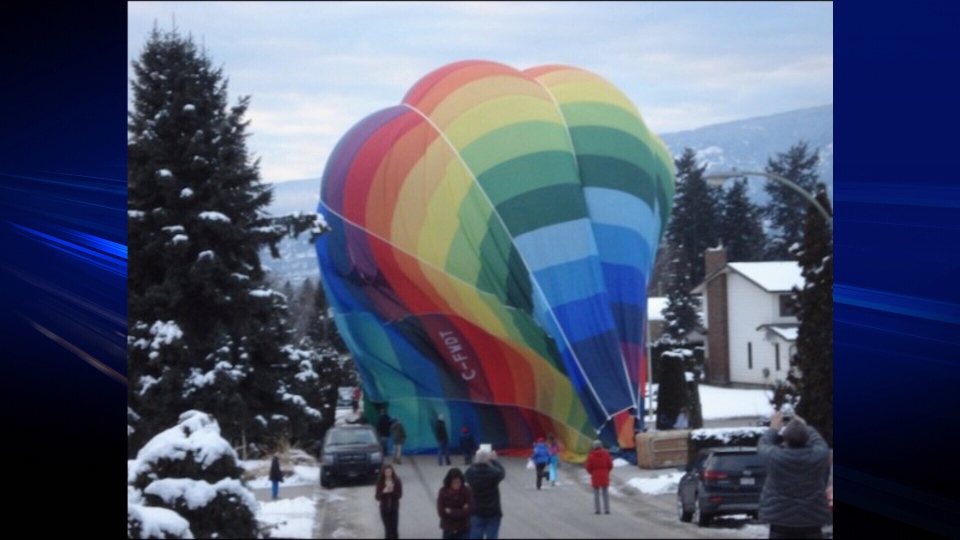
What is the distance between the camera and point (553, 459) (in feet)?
41.8

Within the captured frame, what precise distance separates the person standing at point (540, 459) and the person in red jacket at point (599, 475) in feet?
1.90

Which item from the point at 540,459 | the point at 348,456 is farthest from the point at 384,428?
the point at 540,459

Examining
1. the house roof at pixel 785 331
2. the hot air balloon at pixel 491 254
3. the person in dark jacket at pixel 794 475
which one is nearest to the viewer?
the person in dark jacket at pixel 794 475

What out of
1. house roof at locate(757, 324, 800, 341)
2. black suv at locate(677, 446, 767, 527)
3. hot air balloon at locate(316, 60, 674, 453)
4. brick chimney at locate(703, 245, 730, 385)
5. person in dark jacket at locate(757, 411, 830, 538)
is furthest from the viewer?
hot air balloon at locate(316, 60, 674, 453)

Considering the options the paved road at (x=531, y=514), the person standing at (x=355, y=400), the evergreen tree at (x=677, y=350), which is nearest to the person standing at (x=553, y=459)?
the paved road at (x=531, y=514)

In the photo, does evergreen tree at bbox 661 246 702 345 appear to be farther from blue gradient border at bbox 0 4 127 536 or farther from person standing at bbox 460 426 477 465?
blue gradient border at bbox 0 4 127 536

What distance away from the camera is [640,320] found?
13867 mm

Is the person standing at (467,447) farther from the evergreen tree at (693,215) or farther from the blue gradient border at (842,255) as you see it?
the blue gradient border at (842,255)

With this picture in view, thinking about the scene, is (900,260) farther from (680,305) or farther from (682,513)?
(680,305)

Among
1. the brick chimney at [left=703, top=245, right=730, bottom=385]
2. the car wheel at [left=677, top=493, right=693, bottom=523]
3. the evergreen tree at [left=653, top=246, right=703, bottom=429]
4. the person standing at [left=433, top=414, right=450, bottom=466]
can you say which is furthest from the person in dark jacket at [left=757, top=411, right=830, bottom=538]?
the person standing at [left=433, top=414, right=450, bottom=466]

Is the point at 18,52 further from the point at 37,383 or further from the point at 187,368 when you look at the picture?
the point at 187,368

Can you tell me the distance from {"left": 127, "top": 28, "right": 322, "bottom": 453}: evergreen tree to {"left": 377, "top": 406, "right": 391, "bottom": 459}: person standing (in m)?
1.50

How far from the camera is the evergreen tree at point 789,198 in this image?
38.2 ft

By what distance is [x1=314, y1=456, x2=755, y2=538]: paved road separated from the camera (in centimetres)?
1094
